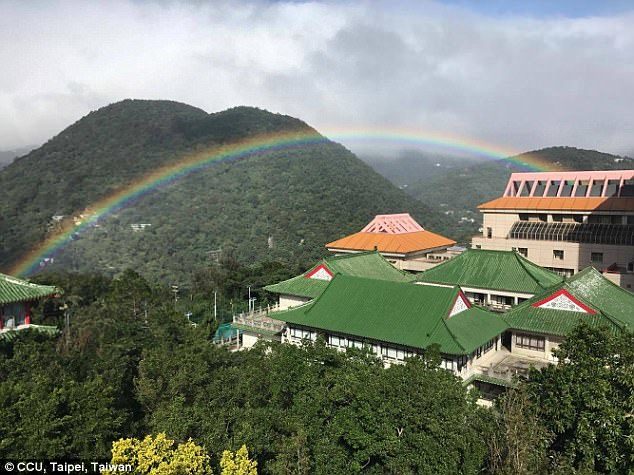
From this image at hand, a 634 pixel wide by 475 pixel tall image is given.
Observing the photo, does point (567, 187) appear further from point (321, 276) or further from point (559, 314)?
point (321, 276)

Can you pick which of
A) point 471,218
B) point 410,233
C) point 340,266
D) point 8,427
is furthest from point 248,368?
point 471,218

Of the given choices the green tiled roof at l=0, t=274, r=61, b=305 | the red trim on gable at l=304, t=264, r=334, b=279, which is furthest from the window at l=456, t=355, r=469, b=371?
the green tiled roof at l=0, t=274, r=61, b=305

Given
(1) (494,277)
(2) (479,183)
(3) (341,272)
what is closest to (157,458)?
(3) (341,272)

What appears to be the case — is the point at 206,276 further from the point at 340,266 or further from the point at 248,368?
the point at 248,368

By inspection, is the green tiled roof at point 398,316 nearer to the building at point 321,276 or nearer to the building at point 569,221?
the building at point 321,276

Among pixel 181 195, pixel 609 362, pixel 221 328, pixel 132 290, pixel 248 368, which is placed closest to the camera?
pixel 609 362

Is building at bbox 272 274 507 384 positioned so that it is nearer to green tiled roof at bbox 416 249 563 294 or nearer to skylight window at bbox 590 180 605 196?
green tiled roof at bbox 416 249 563 294
